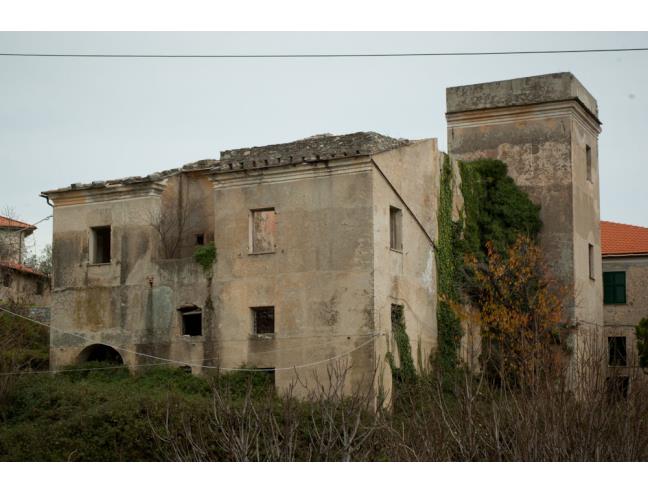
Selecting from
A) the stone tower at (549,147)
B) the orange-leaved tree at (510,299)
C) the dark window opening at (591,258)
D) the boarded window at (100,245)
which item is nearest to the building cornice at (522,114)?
the stone tower at (549,147)

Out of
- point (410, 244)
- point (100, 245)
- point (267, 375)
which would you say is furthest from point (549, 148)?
point (100, 245)

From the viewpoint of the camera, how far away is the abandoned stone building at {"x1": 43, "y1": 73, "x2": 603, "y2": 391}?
86.2 feet

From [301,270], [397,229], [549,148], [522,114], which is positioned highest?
[522,114]

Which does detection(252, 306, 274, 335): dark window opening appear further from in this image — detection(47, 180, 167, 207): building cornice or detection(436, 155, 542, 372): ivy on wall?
detection(47, 180, 167, 207): building cornice

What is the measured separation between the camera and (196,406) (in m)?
24.5

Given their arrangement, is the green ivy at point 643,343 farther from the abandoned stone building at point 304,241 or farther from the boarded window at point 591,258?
the boarded window at point 591,258

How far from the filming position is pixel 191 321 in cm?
2900

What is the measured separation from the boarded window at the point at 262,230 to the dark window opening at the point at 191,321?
7.82ft

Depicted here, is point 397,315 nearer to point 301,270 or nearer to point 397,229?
point 397,229

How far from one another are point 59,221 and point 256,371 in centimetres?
818

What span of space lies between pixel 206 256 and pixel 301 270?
2966 mm

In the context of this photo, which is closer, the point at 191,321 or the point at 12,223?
the point at 191,321

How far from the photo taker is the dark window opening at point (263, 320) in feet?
90.6

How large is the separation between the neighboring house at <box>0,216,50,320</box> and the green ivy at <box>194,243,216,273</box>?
51.6 ft
